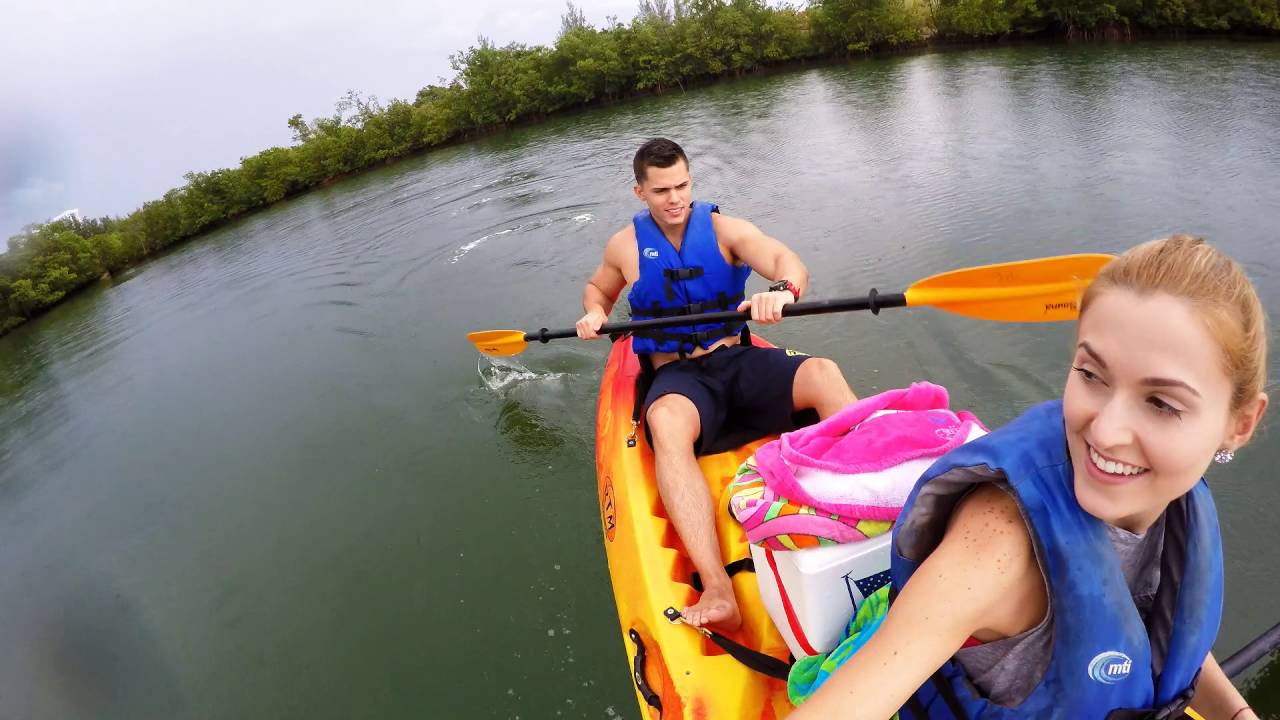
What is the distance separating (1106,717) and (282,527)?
4192 millimetres

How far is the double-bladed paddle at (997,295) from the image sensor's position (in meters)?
2.18

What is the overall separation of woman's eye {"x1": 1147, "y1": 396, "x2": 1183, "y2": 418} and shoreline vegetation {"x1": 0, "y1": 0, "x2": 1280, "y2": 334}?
57.7 ft

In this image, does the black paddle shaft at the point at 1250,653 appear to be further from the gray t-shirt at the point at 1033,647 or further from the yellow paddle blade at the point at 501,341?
the yellow paddle blade at the point at 501,341

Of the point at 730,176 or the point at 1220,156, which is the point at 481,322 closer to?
the point at 730,176

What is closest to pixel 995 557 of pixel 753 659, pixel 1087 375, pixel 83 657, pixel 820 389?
pixel 1087 375

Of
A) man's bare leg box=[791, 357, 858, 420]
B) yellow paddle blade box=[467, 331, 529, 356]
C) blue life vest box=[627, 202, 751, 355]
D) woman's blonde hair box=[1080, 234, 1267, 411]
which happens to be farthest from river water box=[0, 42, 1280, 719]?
woman's blonde hair box=[1080, 234, 1267, 411]

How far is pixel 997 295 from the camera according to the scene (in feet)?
7.78

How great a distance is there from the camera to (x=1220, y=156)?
645 cm

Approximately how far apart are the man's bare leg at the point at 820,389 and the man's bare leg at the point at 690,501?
0.41 metres

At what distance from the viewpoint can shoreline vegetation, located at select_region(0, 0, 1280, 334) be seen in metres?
15.1

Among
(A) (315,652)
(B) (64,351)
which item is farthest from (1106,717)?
(B) (64,351)

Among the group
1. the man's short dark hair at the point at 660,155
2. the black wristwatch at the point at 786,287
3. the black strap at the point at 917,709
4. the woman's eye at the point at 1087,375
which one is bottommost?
the black strap at the point at 917,709

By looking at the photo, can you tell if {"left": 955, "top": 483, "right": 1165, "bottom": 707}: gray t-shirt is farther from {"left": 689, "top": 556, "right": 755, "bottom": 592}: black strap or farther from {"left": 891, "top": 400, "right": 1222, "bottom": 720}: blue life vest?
{"left": 689, "top": 556, "right": 755, "bottom": 592}: black strap

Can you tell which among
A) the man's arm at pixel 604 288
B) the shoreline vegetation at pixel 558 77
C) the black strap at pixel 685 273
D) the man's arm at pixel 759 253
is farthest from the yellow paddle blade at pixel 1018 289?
the shoreline vegetation at pixel 558 77
